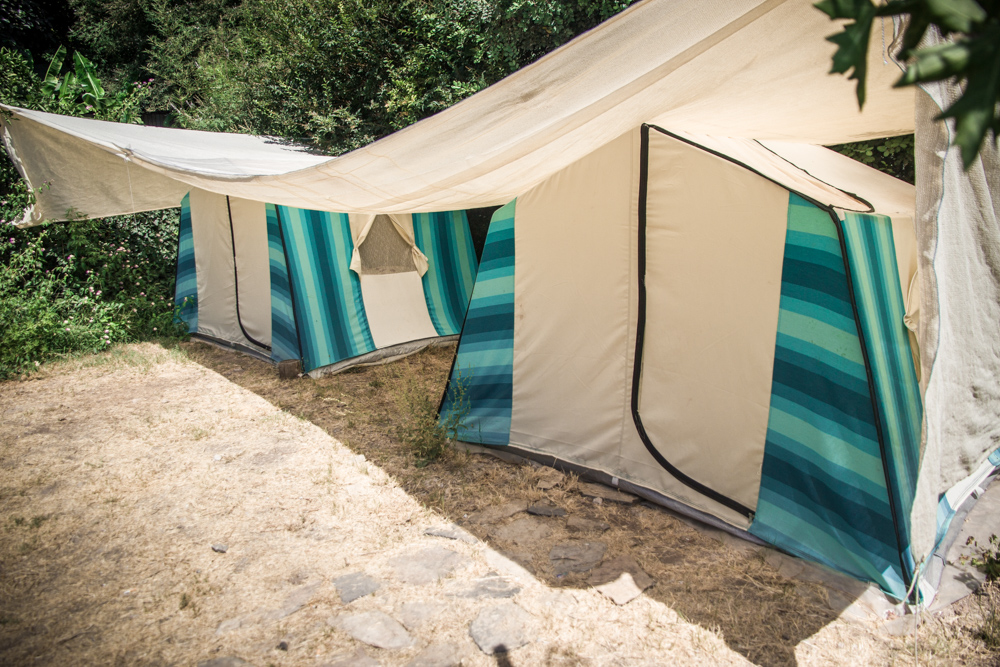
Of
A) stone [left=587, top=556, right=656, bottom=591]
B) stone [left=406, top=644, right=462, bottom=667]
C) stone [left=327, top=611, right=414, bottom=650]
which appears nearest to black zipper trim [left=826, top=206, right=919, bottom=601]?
stone [left=587, top=556, right=656, bottom=591]

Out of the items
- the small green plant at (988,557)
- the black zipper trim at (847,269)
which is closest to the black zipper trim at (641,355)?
the black zipper trim at (847,269)

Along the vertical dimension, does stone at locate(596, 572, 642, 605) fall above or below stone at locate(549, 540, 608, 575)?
above

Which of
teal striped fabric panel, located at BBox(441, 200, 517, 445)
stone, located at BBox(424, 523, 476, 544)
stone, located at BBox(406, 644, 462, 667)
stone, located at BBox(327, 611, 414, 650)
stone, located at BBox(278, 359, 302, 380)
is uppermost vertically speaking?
teal striped fabric panel, located at BBox(441, 200, 517, 445)

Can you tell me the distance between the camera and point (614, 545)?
2.17 meters

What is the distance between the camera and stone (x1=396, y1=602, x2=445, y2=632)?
5.86 ft

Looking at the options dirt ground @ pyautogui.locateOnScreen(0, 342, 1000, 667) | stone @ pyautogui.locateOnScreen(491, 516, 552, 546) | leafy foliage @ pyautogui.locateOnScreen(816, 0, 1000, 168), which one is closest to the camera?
leafy foliage @ pyautogui.locateOnScreen(816, 0, 1000, 168)

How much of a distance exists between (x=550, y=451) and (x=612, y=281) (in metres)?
0.85

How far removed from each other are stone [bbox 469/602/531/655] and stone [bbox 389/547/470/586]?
0.26 meters

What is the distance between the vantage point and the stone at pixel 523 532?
7.30ft

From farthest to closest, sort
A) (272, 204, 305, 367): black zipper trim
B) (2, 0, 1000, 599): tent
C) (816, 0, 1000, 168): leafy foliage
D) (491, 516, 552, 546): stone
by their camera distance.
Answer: (272, 204, 305, 367): black zipper trim, (491, 516, 552, 546): stone, (2, 0, 1000, 599): tent, (816, 0, 1000, 168): leafy foliage

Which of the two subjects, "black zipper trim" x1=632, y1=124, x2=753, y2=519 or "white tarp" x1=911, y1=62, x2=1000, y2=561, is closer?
"white tarp" x1=911, y1=62, x2=1000, y2=561

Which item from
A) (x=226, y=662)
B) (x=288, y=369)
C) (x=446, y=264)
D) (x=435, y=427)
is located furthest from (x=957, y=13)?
(x=446, y=264)

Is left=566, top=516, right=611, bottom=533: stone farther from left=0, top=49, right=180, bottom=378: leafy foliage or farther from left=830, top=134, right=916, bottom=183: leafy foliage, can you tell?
left=0, top=49, right=180, bottom=378: leafy foliage

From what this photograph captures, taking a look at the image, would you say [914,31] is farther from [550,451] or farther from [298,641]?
[550,451]
